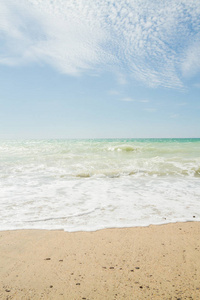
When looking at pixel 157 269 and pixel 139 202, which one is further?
pixel 139 202

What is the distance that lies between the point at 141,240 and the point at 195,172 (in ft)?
20.3

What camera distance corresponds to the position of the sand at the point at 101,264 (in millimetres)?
1649

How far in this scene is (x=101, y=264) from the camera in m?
2.00

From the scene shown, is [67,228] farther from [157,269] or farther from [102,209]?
[157,269]

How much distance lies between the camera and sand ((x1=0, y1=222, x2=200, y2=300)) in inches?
64.9

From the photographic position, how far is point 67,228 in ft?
9.40

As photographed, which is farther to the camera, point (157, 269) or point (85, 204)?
point (85, 204)

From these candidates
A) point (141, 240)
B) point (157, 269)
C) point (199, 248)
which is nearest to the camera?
point (157, 269)

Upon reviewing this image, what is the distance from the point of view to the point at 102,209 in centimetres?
369

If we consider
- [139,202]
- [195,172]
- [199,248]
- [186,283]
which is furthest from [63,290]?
[195,172]

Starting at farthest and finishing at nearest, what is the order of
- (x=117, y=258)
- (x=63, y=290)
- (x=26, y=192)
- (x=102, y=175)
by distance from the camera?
(x=102, y=175) → (x=26, y=192) → (x=117, y=258) → (x=63, y=290)

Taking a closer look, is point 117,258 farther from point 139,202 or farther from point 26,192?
point 26,192

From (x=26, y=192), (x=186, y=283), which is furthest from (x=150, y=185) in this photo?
(x=186, y=283)

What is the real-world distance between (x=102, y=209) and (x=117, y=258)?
1598 mm
